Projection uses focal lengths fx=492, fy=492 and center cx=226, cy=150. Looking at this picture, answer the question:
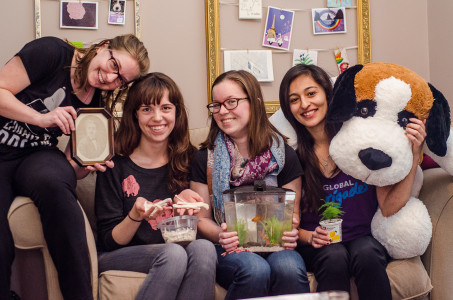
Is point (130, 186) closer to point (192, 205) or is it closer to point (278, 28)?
point (192, 205)

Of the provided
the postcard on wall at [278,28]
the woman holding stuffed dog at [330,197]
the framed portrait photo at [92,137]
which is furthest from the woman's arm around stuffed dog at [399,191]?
→ the postcard on wall at [278,28]

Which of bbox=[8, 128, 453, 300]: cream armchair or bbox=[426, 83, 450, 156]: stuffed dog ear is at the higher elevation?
bbox=[426, 83, 450, 156]: stuffed dog ear

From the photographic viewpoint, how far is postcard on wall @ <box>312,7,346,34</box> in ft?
9.04

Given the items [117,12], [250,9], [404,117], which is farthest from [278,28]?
[404,117]

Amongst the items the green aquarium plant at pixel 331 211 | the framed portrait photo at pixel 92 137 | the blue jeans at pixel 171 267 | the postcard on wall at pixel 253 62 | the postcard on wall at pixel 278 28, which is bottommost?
the blue jeans at pixel 171 267

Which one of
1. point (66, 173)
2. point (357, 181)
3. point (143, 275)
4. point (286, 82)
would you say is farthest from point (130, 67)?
point (357, 181)

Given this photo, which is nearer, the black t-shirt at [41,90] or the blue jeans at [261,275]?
the blue jeans at [261,275]

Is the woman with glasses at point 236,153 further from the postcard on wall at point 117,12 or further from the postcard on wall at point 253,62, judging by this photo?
the postcard on wall at point 117,12

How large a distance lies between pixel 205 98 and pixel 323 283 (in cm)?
131

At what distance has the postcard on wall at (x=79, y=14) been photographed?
250 cm

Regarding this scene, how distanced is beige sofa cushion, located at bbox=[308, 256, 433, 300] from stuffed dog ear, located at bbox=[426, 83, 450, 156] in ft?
1.40

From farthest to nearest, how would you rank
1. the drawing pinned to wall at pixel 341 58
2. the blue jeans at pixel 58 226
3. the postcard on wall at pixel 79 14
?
the drawing pinned to wall at pixel 341 58
the postcard on wall at pixel 79 14
the blue jeans at pixel 58 226

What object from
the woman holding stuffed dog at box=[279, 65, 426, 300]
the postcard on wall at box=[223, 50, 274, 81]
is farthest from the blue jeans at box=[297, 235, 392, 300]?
the postcard on wall at box=[223, 50, 274, 81]

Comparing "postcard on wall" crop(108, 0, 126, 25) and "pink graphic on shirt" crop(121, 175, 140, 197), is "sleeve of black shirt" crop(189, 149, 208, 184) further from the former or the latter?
"postcard on wall" crop(108, 0, 126, 25)
